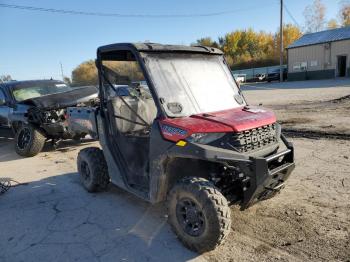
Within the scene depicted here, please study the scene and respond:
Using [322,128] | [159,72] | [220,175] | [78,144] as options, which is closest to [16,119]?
[78,144]

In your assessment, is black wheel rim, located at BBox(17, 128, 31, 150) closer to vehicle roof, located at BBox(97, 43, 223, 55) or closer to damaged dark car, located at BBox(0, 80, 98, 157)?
damaged dark car, located at BBox(0, 80, 98, 157)

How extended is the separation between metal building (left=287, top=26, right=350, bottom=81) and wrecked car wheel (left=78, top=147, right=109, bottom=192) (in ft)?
120

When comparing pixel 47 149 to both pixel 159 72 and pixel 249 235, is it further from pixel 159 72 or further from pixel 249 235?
pixel 249 235

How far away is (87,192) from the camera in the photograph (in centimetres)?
543

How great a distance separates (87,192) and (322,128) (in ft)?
21.3

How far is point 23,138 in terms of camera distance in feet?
27.1

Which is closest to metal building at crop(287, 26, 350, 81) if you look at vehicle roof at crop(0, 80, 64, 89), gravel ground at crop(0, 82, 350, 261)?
vehicle roof at crop(0, 80, 64, 89)

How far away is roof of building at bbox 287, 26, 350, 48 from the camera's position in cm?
3663

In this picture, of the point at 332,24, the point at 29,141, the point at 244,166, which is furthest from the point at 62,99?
the point at 332,24

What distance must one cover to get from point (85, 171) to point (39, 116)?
10.5 feet

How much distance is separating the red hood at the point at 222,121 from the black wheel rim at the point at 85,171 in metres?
2.22

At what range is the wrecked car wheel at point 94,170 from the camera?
5113 millimetres

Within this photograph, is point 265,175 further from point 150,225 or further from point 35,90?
point 35,90

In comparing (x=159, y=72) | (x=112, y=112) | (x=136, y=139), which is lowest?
(x=136, y=139)
